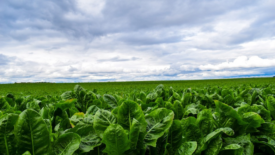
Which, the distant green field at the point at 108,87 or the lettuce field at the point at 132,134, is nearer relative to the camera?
the lettuce field at the point at 132,134

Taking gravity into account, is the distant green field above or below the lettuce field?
below

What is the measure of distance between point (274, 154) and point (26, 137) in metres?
1.49

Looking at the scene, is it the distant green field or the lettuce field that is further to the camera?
the distant green field

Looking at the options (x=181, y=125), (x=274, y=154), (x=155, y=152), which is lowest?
(x=274, y=154)

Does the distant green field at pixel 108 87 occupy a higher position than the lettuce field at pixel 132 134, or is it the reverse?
the lettuce field at pixel 132 134

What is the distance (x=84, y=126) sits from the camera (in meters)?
1.04

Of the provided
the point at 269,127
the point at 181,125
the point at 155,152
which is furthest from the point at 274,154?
the point at 155,152

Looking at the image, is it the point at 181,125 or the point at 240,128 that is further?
the point at 240,128

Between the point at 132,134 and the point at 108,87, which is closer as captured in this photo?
the point at 132,134

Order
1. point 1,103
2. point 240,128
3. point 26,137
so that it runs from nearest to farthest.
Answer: point 26,137 → point 240,128 → point 1,103

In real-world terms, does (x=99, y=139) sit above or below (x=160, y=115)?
below

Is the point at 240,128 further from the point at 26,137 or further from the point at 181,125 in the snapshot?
the point at 26,137

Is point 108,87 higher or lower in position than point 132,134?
lower

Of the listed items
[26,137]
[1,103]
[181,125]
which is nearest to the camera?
[26,137]
